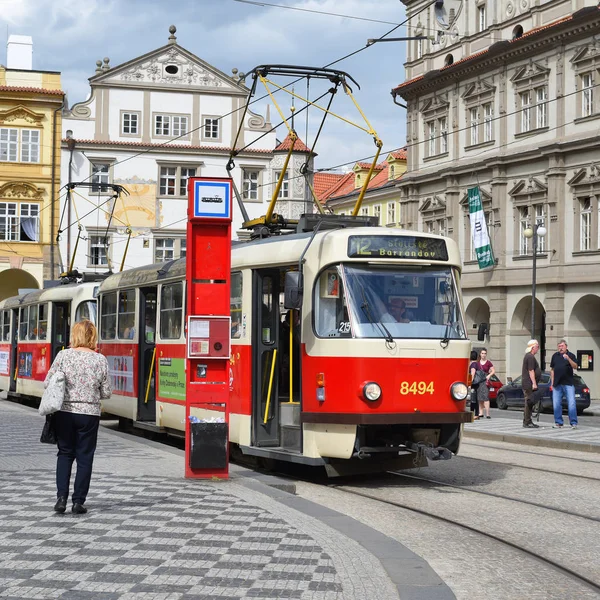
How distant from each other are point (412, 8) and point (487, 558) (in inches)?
1797

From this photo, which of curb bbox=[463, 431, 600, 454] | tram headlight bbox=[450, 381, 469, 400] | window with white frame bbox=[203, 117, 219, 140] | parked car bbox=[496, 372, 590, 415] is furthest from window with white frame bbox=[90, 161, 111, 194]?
tram headlight bbox=[450, 381, 469, 400]

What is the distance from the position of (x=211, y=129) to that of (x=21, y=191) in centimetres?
1067

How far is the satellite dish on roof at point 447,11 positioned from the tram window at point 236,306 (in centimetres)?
3670

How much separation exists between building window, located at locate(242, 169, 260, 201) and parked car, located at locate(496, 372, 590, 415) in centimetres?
2714

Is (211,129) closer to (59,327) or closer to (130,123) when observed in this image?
(130,123)

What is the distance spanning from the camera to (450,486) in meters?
13.0

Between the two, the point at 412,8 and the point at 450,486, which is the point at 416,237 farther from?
the point at 412,8

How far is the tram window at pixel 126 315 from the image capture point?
19172 millimetres

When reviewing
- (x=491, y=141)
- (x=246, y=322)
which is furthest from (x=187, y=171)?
(x=246, y=322)

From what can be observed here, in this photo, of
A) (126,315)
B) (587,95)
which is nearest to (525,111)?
(587,95)

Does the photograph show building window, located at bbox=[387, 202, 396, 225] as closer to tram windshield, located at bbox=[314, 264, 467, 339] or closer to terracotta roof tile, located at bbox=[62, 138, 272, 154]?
terracotta roof tile, located at bbox=[62, 138, 272, 154]

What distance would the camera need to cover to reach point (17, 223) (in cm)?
5762

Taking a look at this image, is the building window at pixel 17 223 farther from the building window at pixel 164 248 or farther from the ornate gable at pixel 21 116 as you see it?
the building window at pixel 164 248

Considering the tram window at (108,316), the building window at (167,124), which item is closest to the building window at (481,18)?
the building window at (167,124)
